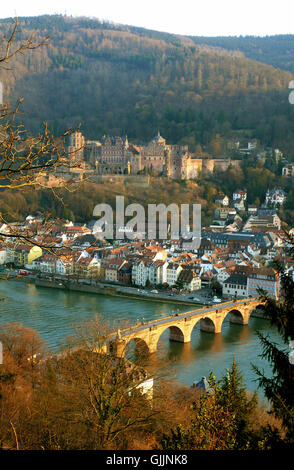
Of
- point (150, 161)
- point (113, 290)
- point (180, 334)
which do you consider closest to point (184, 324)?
point (180, 334)

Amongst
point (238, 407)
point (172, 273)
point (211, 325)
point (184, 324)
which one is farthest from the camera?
point (172, 273)

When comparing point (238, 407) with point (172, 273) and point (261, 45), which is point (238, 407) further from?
point (261, 45)

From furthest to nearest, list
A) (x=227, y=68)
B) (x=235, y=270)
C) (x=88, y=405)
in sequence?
1. (x=227, y=68)
2. (x=235, y=270)
3. (x=88, y=405)

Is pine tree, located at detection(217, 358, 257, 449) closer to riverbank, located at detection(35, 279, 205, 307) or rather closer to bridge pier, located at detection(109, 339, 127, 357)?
bridge pier, located at detection(109, 339, 127, 357)

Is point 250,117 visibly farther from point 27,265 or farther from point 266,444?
point 266,444

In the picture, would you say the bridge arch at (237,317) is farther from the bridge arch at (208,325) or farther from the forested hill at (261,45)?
the forested hill at (261,45)

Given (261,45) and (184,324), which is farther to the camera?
(261,45)

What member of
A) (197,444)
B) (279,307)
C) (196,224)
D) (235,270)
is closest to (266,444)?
(197,444)
